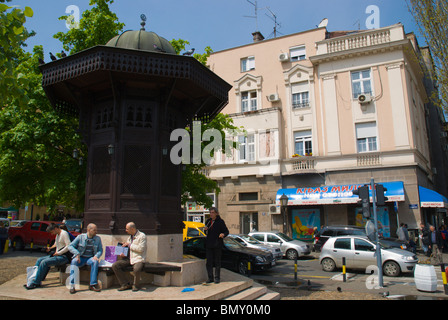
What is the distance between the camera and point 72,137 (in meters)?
12.2

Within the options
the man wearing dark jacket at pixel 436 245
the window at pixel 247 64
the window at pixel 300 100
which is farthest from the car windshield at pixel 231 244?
the window at pixel 247 64

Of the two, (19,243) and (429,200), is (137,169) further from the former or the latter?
(429,200)

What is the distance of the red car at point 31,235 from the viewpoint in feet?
64.8

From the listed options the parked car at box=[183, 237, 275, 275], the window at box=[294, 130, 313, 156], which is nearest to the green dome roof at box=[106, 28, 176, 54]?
the parked car at box=[183, 237, 275, 275]

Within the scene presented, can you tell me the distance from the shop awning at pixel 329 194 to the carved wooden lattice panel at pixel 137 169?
56.7ft

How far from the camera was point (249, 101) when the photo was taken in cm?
2916

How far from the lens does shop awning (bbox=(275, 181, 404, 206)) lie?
21.6 metres

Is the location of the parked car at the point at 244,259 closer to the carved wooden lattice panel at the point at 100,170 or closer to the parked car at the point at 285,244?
the parked car at the point at 285,244

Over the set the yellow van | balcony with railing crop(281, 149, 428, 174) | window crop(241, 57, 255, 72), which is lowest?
the yellow van

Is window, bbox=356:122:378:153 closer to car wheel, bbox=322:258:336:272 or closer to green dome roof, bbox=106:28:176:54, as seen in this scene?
car wheel, bbox=322:258:336:272

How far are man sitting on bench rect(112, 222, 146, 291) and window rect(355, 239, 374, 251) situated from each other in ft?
33.3

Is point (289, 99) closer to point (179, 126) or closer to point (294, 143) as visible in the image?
point (294, 143)

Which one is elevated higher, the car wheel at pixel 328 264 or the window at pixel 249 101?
the window at pixel 249 101
